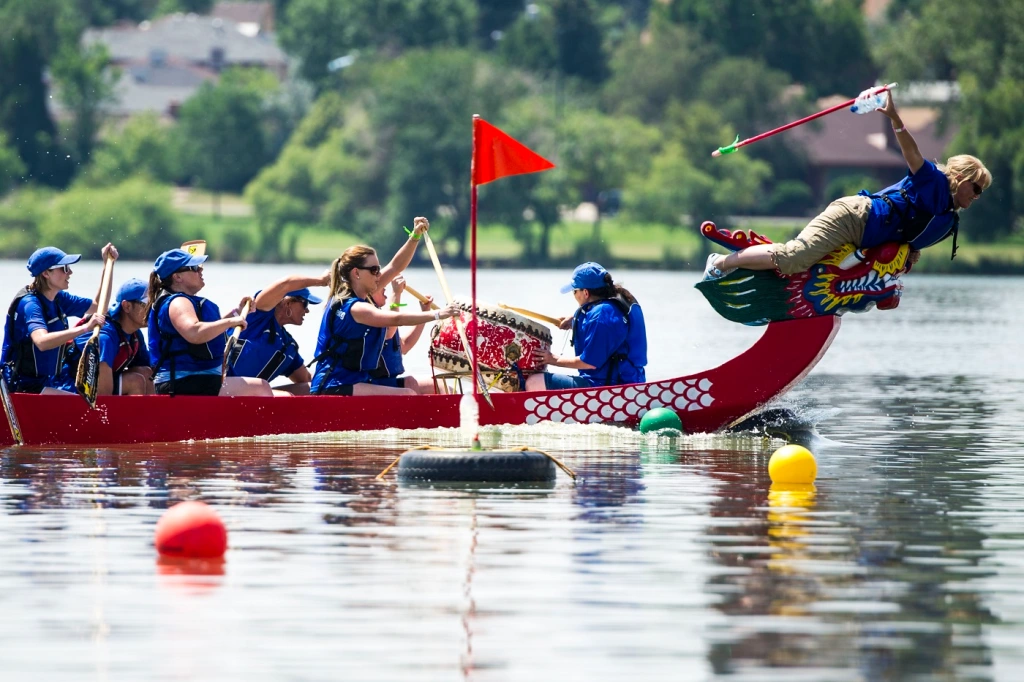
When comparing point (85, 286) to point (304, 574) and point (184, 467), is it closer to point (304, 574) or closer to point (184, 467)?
Result: point (184, 467)

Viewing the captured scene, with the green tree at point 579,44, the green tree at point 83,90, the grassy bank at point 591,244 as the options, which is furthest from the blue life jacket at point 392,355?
the green tree at point 579,44

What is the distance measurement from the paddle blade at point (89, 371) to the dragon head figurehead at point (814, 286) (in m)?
4.10

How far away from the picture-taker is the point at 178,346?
45.6 ft

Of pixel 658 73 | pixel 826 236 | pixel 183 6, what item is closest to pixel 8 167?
pixel 658 73

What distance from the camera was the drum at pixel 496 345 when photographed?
1459 centimetres

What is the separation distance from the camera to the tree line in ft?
227

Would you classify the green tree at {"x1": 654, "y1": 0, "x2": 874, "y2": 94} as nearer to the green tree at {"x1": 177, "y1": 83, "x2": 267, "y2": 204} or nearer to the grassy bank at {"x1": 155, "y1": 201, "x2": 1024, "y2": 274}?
the grassy bank at {"x1": 155, "y1": 201, "x2": 1024, "y2": 274}

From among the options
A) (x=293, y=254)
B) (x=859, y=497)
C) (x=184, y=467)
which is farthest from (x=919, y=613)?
(x=293, y=254)

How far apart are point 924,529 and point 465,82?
2537 inches

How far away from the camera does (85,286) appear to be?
1807 inches

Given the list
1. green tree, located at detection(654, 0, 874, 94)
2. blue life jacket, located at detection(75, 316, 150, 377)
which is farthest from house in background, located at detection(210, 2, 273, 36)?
blue life jacket, located at detection(75, 316, 150, 377)

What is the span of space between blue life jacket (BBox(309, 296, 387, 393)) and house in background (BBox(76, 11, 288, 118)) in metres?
106

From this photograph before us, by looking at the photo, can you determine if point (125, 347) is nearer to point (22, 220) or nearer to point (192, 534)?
point (192, 534)

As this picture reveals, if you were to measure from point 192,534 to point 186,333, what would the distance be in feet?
13.4
